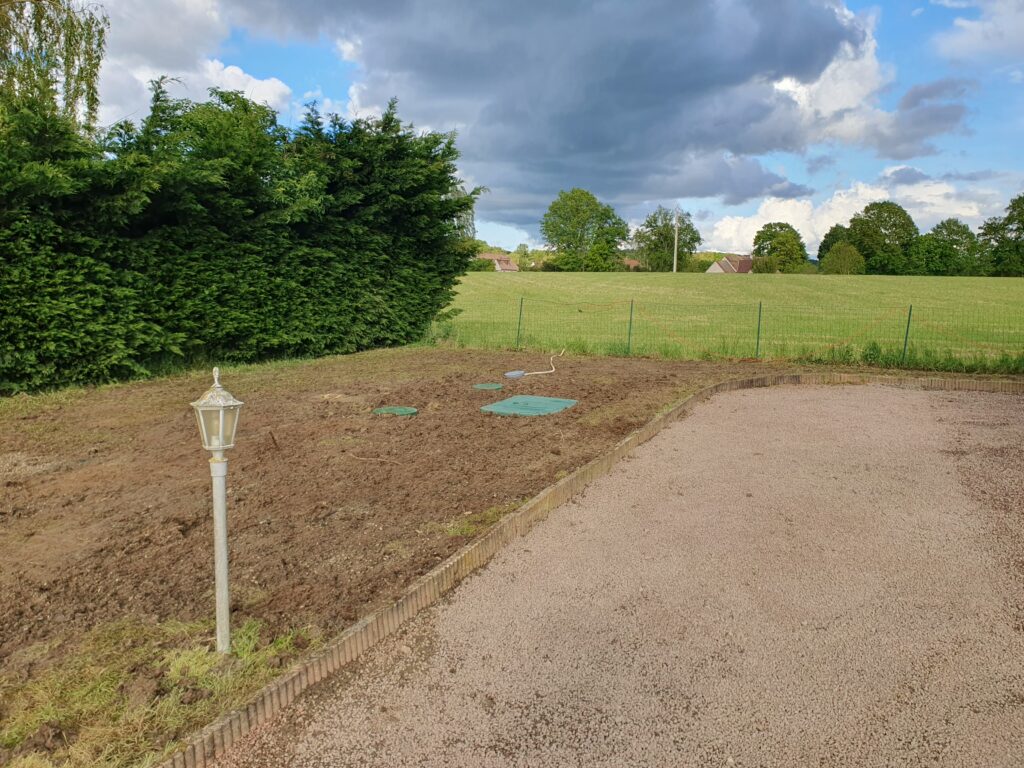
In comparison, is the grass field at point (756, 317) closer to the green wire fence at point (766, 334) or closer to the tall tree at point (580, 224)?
the green wire fence at point (766, 334)

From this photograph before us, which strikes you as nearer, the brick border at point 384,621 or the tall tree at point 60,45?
the brick border at point 384,621

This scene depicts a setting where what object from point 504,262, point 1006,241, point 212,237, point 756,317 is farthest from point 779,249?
point 212,237

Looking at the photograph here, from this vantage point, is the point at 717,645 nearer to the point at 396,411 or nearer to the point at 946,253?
the point at 396,411

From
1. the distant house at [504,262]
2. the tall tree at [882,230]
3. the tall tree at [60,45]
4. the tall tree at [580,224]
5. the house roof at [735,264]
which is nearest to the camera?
the tall tree at [60,45]

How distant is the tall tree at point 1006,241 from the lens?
60344 mm

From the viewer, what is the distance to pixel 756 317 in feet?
87.6

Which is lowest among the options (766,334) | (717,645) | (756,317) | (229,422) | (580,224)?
(717,645)

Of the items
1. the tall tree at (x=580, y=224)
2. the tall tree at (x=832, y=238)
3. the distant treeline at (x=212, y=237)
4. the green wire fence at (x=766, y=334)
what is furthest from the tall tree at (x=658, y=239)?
the distant treeline at (x=212, y=237)

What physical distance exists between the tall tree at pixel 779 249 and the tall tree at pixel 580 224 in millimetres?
18820

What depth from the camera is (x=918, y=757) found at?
7.48ft

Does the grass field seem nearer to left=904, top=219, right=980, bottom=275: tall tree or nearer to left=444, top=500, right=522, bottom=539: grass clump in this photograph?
left=444, top=500, right=522, bottom=539: grass clump

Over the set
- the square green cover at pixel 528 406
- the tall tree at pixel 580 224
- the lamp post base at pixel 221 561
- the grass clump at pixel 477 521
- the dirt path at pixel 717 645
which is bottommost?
the dirt path at pixel 717 645

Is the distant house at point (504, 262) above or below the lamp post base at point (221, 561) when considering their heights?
above

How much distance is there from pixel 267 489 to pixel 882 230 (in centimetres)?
8928
